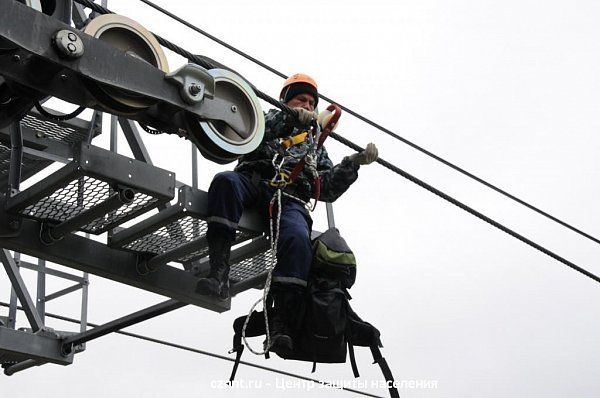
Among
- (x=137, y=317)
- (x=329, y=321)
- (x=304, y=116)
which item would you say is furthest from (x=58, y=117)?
(x=137, y=317)

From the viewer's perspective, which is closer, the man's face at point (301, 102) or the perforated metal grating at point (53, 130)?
the perforated metal grating at point (53, 130)

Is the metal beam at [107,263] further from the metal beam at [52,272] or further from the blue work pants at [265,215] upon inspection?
the metal beam at [52,272]

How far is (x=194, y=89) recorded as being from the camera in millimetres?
6496

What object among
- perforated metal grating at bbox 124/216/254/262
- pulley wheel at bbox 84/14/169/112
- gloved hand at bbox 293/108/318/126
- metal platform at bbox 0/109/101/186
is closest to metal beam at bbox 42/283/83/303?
metal platform at bbox 0/109/101/186

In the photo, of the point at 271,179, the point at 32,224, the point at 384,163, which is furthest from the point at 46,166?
the point at 384,163

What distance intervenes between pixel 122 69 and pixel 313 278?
2255 mm

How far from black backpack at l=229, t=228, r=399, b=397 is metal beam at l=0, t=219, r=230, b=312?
72cm

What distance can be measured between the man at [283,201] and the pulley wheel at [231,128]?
1.88ft

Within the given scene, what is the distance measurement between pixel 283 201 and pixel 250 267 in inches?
28.7

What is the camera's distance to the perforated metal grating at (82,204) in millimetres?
7301

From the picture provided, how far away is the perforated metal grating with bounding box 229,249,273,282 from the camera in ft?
27.7

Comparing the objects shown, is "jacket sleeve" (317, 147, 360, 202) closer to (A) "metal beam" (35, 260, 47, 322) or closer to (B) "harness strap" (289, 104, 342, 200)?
(B) "harness strap" (289, 104, 342, 200)

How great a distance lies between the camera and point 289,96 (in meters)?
8.66

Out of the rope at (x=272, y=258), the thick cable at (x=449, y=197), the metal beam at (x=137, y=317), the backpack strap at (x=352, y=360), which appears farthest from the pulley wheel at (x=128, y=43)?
the metal beam at (x=137, y=317)
